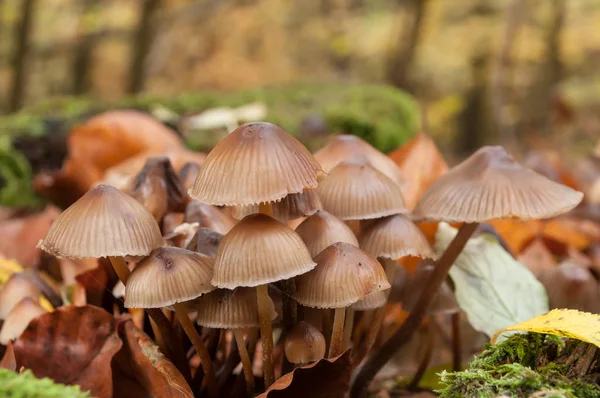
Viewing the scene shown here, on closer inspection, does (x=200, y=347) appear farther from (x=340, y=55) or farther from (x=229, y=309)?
(x=340, y=55)

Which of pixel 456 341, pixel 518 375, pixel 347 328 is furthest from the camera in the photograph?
pixel 456 341

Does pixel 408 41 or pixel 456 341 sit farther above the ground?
pixel 408 41

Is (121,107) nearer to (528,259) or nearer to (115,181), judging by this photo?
(115,181)

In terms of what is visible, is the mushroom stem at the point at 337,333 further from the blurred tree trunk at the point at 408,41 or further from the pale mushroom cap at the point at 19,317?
the blurred tree trunk at the point at 408,41

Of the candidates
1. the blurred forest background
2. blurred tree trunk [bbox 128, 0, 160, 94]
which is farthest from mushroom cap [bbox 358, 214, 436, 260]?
the blurred forest background

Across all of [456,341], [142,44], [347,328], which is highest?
[142,44]

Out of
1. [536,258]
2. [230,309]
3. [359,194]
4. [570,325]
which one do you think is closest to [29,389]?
[230,309]

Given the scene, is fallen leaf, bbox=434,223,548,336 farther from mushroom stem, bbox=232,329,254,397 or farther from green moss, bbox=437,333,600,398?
mushroom stem, bbox=232,329,254,397

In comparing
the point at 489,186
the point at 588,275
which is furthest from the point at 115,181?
the point at 588,275
